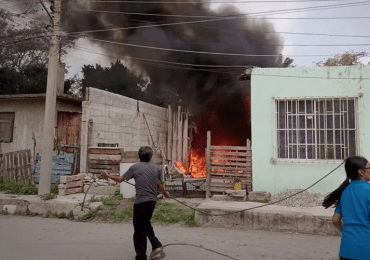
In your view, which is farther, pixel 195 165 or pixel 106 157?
pixel 195 165

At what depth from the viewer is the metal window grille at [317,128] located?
7816 millimetres

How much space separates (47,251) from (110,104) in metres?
7.29

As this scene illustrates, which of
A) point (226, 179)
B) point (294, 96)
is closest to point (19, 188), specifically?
point (226, 179)

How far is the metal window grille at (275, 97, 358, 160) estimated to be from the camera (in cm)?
782

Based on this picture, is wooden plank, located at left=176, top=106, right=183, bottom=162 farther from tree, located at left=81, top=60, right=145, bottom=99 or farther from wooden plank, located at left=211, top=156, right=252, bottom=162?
tree, located at left=81, top=60, right=145, bottom=99

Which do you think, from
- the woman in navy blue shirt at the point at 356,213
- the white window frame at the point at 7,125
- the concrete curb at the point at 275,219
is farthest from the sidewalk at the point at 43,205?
the woman in navy blue shirt at the point at 356,213

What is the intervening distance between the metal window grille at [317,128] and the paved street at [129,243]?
263 centimetres

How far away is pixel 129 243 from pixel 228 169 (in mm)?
3865

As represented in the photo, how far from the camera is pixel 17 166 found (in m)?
10.3

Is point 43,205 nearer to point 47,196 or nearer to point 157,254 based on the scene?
point 47,196

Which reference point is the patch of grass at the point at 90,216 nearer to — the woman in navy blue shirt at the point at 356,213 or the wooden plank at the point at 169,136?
the woman in navy blue shirt at the point at 356,213

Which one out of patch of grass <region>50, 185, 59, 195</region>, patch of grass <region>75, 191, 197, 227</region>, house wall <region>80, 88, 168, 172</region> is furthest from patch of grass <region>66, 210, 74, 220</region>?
house wall <region>80, 88, 168, 172</region>

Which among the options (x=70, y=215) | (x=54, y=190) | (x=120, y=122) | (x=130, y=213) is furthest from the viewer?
(x=120, y=122)

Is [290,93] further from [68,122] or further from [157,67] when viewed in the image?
[157,67]
